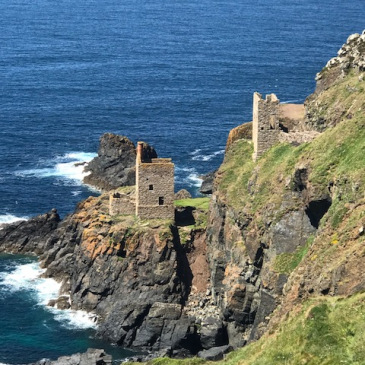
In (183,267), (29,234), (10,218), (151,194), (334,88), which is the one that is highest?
(334,88)

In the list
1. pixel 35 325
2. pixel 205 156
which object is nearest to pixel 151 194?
pixel 35 325

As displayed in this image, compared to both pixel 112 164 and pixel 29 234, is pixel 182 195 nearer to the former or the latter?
pixel 29 234

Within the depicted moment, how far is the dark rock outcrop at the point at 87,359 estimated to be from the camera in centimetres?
9050

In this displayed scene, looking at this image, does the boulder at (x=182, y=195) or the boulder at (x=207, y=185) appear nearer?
the boulder at (x=182, y=195)

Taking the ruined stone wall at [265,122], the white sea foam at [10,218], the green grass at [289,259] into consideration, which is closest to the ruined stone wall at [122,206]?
the ruined stone wall at [265,122]

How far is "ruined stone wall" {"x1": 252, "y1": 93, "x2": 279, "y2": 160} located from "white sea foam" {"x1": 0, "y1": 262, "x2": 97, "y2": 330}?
77.5 feet

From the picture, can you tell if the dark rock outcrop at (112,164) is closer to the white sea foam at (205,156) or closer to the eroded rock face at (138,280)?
the white sea foam at (205,156)

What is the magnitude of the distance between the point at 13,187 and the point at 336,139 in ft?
A: 228

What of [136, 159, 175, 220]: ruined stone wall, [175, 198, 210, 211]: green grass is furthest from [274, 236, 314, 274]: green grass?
[175, 198, 210, 211]: green grass

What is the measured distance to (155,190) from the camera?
349ft

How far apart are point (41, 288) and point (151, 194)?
1660cm

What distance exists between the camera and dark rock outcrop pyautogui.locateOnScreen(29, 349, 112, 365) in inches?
3563

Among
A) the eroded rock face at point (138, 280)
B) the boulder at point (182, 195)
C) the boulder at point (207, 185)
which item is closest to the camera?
the eroded rock face at point (138, 280)

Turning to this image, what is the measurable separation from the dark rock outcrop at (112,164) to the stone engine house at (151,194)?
3495 centimetres
